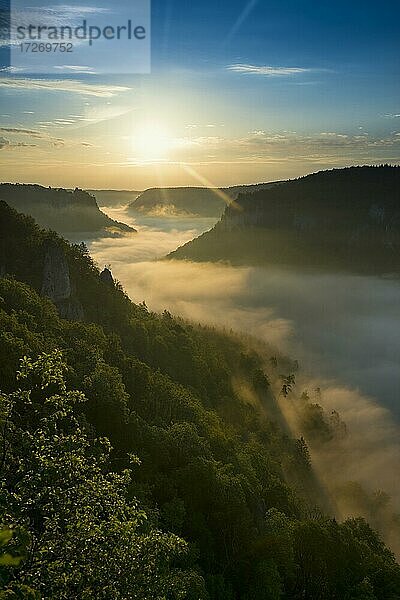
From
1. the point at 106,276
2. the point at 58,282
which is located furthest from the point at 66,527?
the point at 106,276

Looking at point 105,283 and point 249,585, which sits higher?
point 105,283

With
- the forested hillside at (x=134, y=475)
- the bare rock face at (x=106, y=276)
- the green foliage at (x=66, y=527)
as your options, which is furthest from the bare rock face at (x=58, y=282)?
the green foliage at (x=66, y=527)

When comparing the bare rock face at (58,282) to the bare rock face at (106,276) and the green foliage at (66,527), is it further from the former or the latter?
the green foliage at (66,527)

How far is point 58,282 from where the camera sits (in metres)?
67.1

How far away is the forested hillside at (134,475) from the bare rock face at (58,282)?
1.32 ft

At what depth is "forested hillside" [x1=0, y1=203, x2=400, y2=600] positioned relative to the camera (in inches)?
476

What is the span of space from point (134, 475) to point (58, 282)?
38.8 metres

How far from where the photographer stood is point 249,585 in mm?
30172

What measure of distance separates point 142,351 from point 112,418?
39576mm

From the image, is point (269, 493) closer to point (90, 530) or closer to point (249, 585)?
point (249, 585)

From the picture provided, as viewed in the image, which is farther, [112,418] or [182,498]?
[112,418]

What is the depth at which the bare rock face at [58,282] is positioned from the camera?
66.1m

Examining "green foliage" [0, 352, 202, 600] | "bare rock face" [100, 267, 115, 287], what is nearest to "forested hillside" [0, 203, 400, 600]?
"green foliage" [0, 352, 202, 600]

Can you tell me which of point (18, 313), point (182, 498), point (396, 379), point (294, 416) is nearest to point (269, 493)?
point (182, 498)
